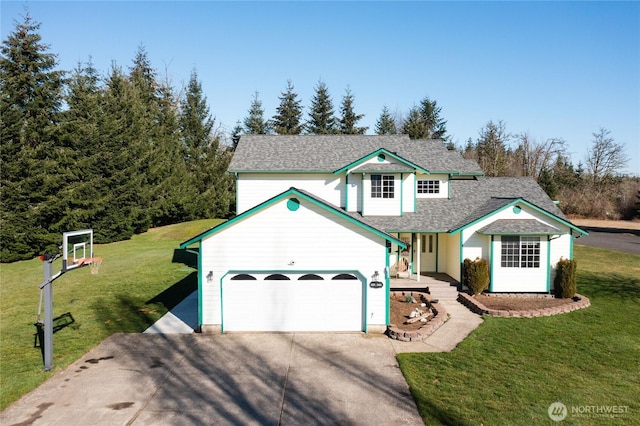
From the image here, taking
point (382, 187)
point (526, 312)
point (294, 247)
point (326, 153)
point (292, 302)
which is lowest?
point (526, 312)

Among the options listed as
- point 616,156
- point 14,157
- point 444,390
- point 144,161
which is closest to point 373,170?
point 444,390

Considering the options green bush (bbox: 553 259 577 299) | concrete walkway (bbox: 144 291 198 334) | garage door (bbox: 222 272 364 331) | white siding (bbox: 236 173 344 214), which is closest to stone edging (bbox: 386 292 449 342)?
garage door (bbox: 222 272 364 331)

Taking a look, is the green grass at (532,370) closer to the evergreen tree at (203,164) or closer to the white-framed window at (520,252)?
the white-framed window at (520,252)

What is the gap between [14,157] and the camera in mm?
28297

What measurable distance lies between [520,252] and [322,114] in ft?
138

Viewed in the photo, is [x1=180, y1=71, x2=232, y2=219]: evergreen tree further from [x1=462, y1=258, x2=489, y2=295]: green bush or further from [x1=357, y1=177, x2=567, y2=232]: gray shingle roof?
[x1=462, y1=258, x2=489, y2=295]: green bush

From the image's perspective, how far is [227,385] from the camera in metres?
9.67

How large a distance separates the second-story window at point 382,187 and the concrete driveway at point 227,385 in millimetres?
9024

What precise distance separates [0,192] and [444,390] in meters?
32.5

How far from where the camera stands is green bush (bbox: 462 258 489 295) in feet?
57.0
